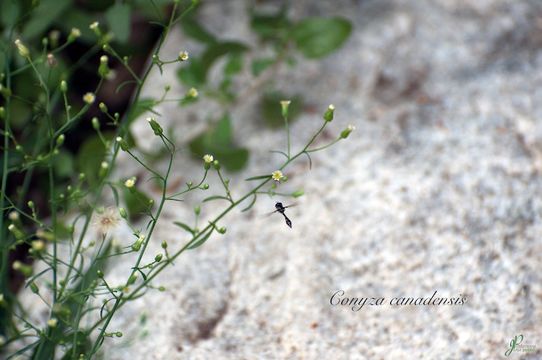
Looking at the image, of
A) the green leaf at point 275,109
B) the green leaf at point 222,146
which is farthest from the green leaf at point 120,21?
the green leaf at point 275,109

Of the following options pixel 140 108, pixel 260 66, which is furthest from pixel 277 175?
pixel 260 66

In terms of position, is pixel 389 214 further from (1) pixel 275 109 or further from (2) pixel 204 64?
(2) pixel 204 64

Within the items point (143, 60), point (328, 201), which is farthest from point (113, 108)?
point (328, 201)

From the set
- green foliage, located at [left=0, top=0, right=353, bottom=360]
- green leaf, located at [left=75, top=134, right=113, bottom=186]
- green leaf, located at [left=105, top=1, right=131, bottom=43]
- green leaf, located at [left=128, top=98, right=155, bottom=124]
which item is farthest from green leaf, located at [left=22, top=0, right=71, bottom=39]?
green leaf, located at [left=128, top=98, right=155, bottom=124]

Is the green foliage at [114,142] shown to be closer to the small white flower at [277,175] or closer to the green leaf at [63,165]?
the green leaf at [63,165]

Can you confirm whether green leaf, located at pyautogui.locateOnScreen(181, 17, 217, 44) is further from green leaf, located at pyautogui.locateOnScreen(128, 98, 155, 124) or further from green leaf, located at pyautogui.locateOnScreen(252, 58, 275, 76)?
green leaf, located at pyautogui.locateOnScreen(128, 98, 155, 124)
